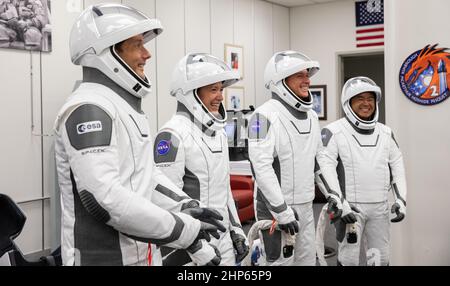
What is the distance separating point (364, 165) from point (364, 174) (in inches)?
2.6

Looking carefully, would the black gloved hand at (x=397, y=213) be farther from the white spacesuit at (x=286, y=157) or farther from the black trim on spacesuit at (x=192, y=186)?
the black trim on spacesuit at (x=192, y=186)

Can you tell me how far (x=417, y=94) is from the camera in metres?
3.63

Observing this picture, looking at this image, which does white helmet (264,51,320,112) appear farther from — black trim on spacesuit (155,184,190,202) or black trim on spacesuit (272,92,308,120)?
black trim on spacesuit (155,184,190,202)

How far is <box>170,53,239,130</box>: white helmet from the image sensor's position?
9.44 ft

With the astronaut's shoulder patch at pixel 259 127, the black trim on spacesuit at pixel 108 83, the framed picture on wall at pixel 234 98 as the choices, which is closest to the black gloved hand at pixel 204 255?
the black trim on spacesuit at pixel 108 83

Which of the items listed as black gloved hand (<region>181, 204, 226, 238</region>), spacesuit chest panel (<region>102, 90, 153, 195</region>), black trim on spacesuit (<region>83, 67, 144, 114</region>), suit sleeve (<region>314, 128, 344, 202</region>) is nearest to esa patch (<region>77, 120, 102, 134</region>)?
spacesuit chest panel (<region>102, 90, 153, 195</region>)

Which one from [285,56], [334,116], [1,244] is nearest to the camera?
[1,244]

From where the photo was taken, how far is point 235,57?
799cm

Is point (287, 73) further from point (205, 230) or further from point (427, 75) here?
point (205, 230)

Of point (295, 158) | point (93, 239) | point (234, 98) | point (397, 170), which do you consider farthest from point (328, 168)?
point (234, 98)

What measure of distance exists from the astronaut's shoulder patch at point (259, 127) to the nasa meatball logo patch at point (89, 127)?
5.35 feet

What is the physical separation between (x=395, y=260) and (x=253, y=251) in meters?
1.06

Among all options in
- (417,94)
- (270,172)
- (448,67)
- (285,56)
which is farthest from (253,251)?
(448,67)
